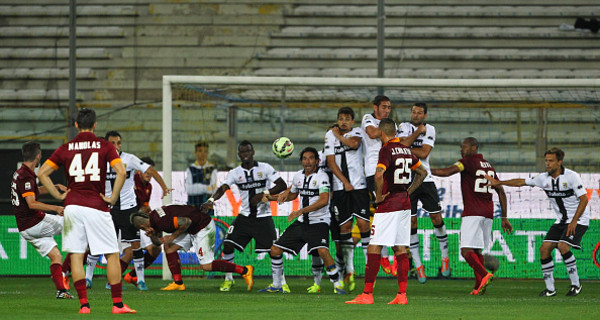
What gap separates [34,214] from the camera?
39.8 ft

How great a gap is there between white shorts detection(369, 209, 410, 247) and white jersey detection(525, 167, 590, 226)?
130 inches

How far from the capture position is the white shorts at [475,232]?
42.3 feet

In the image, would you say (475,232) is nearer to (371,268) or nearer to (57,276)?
(371,268)

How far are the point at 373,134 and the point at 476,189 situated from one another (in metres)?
1.76

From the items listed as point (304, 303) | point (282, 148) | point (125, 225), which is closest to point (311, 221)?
point (282, 148)

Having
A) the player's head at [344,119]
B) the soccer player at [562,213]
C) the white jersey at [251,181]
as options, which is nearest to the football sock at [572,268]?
the soccer player at [562,213]

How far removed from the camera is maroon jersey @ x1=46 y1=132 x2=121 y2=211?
902 centimetres

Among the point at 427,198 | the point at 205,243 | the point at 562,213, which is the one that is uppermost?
the point at 427,198

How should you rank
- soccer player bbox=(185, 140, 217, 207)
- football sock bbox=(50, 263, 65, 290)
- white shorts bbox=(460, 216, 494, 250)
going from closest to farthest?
football sock bbox=(50, 263, 65, 290)
white shorts bbox=(460, 216, 494, 250)
soccer player bbox=(185, 140, 217, 207)

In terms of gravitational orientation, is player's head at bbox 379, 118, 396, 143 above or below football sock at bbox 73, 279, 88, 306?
above

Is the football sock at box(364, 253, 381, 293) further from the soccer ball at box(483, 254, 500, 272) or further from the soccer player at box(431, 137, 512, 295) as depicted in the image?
the soccer ball at box(483, 254, 500, 272)

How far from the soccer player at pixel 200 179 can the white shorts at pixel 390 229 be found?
6270 mm

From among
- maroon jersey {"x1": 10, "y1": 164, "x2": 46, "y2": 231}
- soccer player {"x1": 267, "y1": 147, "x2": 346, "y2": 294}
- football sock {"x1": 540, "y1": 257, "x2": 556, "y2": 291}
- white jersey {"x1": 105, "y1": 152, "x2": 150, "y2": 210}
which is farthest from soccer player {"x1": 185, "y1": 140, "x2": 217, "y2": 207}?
football sock {"x1": 540, "y1": 257, "x2": 556, "y2": 291}

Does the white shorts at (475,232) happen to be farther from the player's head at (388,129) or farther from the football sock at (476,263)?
the player's head at (388,129)
